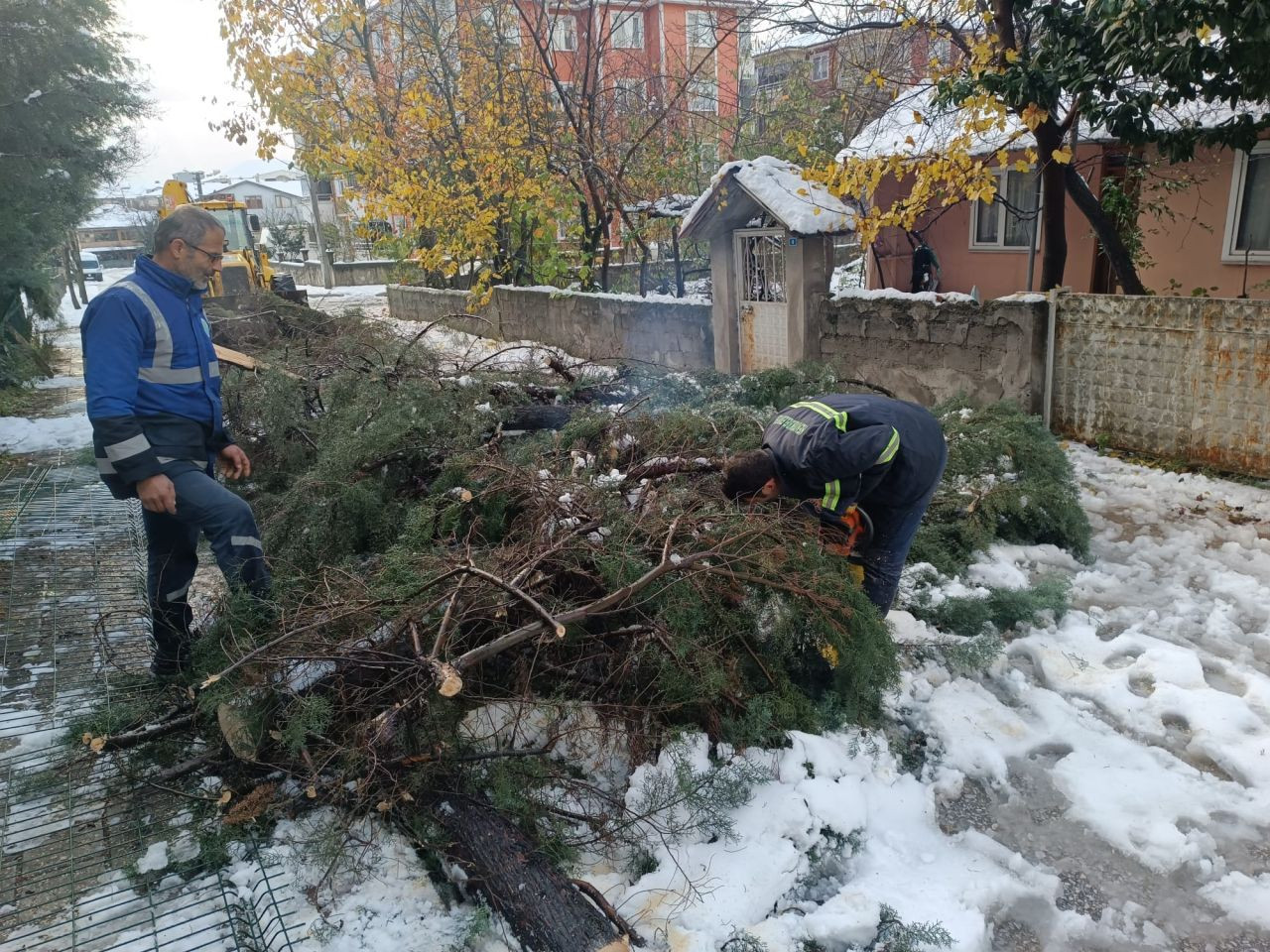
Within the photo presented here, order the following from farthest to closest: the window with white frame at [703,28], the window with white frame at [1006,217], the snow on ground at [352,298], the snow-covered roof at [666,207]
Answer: the snow on ground at [352,298] < the window with white frame at [1006,217] < the window with white frame at [703,28] < the snow-covered roof at [666,207]

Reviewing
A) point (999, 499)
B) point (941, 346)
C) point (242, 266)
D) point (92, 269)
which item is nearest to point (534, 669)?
point (999, 499)

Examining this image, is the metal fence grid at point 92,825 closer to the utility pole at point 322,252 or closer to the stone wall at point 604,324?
the stone wall at point 604,324

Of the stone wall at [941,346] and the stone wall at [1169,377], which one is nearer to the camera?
the stone wall at [1169,377]

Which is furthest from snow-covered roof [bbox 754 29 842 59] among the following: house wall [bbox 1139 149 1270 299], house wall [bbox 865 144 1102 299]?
house wall [bbox 1139 149 1270 299]

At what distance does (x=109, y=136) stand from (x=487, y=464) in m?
11.5

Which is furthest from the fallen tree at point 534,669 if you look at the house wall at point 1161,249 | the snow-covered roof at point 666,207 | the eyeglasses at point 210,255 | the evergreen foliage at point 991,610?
the snow-covered roof at point 666,207

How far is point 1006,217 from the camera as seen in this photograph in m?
12.5

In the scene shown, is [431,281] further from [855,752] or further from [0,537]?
[855,752]

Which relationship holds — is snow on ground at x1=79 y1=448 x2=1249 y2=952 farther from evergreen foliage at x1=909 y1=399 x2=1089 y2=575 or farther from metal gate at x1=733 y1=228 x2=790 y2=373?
metal gate at x1=733 y1=228 x2=790 y2=373

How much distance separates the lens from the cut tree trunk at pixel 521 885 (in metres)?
2.30

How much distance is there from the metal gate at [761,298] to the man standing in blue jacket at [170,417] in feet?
21.4

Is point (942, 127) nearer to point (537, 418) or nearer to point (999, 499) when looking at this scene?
point (999, 499)

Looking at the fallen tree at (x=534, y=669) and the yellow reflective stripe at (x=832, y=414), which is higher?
the yellow reflective stripe at (x=832, y=414)

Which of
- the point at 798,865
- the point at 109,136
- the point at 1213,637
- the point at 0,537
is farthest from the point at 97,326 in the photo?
the point at 109,136
